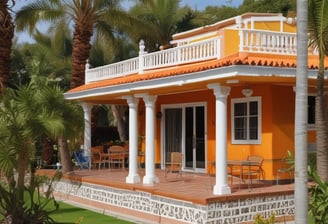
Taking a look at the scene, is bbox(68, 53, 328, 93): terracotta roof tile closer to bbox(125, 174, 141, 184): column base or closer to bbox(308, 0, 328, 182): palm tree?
bbox(308, 0, 328, 182): palm tree

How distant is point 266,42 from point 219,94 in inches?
88.3

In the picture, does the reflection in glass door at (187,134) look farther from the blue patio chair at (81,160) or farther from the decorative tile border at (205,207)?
the decorative tile border at (205,207)

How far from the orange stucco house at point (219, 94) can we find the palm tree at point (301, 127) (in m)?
4.84

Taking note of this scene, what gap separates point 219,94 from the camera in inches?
492

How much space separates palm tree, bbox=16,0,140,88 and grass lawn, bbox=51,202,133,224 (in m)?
9.90

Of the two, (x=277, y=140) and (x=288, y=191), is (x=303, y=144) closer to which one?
(x=288, y=191)

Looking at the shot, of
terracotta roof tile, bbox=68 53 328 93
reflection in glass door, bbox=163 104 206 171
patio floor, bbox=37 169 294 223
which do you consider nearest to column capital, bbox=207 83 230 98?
terracotta roof tile, bbox=68 53 328 93

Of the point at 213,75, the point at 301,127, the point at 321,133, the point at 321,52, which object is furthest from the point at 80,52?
the point at 301,127

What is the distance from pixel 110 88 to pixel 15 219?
6.81m

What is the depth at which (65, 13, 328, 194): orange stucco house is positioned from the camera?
12320 millimetres

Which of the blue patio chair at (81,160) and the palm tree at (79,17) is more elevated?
the palm tree at (79,17)

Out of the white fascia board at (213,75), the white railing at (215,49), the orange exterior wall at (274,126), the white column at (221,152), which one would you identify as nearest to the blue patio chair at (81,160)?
the white railing at (215,49)

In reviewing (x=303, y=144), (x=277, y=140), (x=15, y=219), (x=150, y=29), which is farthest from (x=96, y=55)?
(x=303, y=144)

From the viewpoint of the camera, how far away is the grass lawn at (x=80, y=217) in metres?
13.0
